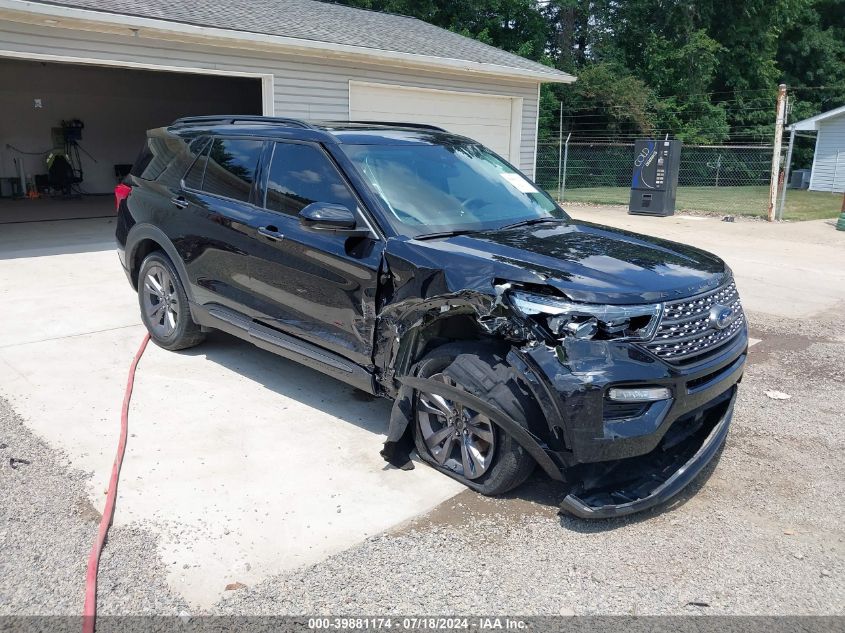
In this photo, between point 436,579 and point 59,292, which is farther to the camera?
point 59,292

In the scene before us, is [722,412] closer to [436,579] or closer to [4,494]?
[436,579]

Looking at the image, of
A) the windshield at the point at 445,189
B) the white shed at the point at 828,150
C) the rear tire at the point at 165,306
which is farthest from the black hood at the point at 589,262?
the white shed at the point at 828,150

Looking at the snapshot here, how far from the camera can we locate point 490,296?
11.0 ft

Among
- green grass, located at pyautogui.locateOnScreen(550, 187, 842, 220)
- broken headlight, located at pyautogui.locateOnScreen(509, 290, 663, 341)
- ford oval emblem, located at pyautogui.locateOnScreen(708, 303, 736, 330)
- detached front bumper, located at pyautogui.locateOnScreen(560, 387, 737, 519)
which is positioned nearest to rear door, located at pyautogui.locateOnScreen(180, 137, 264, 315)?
broken headlight, located at pyautogui.locateOnScreen(509, 290, 663, 341)

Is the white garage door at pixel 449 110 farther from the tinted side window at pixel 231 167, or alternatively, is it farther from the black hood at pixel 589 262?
the black hood at pixel 589 262

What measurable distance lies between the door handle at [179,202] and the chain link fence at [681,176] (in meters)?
16.4

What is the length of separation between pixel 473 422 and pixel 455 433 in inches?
7.1

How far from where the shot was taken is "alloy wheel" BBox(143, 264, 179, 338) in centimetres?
567

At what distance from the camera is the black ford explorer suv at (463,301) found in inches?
126

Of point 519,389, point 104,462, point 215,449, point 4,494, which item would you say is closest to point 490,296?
point 519,389

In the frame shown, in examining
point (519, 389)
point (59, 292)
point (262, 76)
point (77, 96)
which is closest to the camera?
point (519, 389)

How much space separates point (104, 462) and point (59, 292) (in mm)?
4588

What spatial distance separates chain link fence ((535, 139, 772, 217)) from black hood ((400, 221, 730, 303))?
1619 centimetres

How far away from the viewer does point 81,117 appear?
19.6 metres
